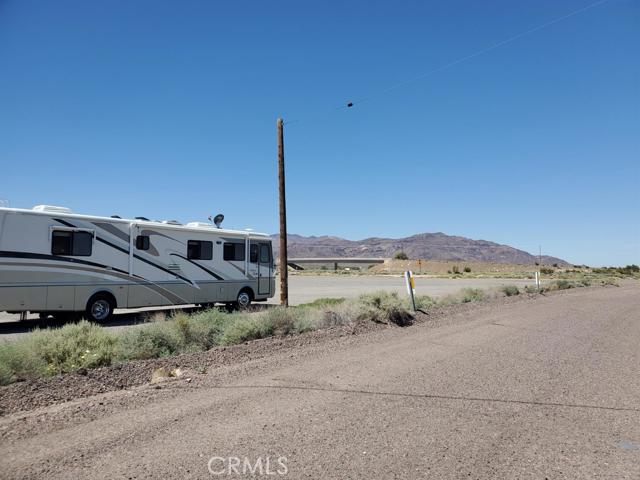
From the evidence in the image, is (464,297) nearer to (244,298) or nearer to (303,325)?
(244,298)

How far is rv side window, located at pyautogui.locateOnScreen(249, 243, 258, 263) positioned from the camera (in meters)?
20.1

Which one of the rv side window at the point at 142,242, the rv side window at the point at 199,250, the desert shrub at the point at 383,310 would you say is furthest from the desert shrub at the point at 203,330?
the rv side window at the point at 199,250

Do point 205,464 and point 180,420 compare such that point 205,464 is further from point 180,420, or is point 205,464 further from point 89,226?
point 89,226

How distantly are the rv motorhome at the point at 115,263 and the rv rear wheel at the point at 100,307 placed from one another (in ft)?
0.03

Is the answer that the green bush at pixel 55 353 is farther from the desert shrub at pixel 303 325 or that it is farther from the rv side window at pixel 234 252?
the rv side window at pixel 234 252

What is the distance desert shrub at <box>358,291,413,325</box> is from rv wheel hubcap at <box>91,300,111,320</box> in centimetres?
742

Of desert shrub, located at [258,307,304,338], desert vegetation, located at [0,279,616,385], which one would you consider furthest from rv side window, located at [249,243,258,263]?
desert shrub, located at [258,307,304,338]

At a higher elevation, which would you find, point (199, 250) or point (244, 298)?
point (199, 250)

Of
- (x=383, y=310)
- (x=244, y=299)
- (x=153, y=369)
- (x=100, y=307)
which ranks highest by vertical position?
(x=244, y=299)

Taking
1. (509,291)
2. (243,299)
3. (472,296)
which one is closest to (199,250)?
(243,299)

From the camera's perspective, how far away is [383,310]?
13312mm

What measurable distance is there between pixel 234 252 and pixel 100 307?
5.53 meters

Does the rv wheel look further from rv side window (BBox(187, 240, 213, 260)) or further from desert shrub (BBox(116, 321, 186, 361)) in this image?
desert shrub (BBox(116, 321, 186, 361))

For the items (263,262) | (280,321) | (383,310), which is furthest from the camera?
(263,262)
